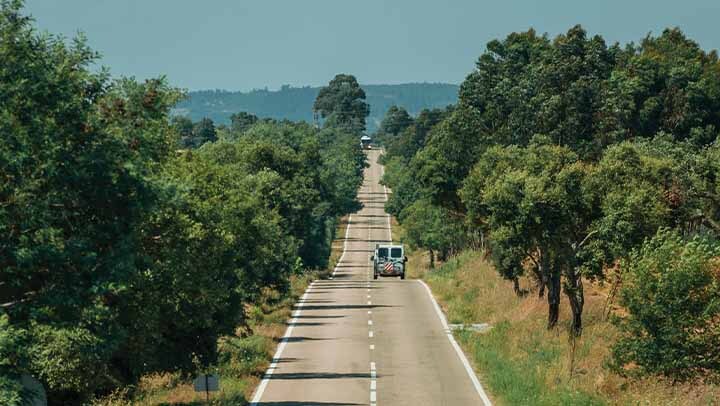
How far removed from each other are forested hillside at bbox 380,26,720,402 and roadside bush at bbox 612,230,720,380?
31mm

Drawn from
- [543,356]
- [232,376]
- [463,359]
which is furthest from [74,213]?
[463,359]

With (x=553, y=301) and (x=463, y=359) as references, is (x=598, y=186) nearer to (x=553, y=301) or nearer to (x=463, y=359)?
(x=553, y=301)

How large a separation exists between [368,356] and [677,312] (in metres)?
16.3

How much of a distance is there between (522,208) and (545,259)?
3.60 m

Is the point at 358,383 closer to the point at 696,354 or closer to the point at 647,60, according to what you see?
the point at 696,354

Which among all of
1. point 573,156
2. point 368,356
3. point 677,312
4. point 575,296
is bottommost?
point 368,356

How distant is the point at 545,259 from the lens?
4066cm

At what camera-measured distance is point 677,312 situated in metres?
27.1

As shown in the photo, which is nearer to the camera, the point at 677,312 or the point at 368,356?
the point at 677,312

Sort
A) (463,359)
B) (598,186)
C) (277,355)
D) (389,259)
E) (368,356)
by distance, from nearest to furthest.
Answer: (598,186) < (463,359) < (368,356) < (277,355) < (389,259)

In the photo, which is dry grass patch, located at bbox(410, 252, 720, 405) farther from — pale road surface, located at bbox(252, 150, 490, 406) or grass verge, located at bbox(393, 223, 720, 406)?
pale road surface, located at bbox(252, 150, 490, 406)

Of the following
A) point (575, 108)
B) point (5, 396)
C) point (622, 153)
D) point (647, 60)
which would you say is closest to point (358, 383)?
point (622, 153)

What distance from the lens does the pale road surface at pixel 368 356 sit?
32.2 metres

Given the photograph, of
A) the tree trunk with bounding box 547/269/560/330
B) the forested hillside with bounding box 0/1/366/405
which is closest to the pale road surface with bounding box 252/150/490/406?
the tree trunk with bounding box 547/269/560/330
